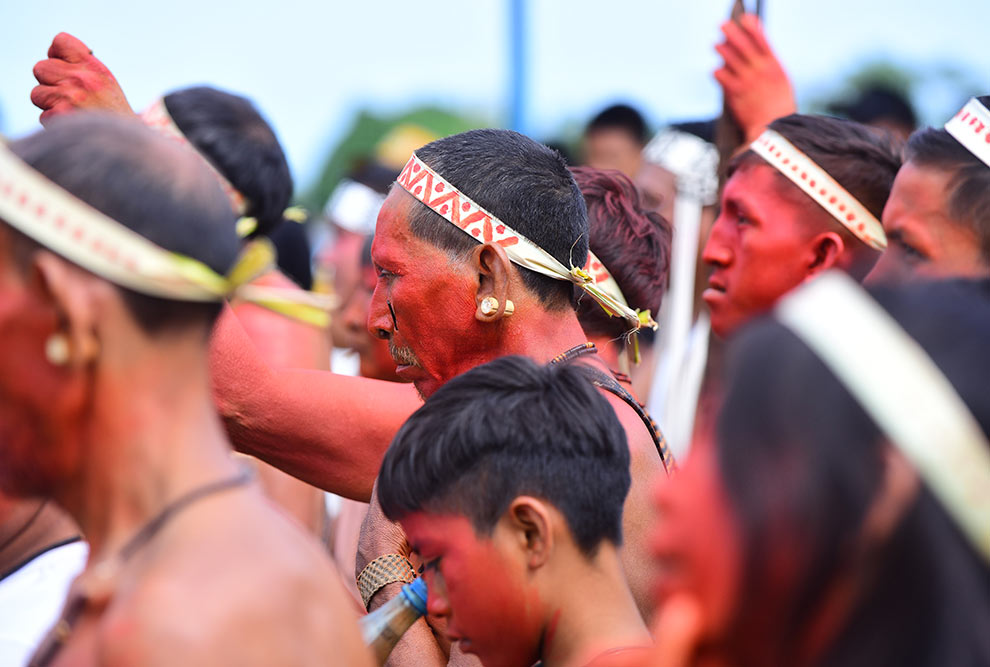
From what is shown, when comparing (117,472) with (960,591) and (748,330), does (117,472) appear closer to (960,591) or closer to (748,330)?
(748,330)

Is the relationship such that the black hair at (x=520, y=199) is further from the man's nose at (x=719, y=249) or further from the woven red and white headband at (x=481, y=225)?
the man's nose at (x=719, y=249)

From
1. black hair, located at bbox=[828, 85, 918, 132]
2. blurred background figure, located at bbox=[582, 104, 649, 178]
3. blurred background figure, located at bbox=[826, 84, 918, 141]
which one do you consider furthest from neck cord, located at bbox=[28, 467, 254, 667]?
blurred background figure, located at bbox=[582, 104, 649, 178]

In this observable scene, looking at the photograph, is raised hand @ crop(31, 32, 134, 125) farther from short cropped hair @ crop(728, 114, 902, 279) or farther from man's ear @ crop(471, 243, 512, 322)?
short cropped hair @ crop(728, 114, 902, 279)

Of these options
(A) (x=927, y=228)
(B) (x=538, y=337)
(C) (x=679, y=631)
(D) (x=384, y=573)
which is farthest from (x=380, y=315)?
(C) (x=679, y=631)

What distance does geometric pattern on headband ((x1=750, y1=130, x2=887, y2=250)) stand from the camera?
4.20 m

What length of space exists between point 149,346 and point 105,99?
4.55ft

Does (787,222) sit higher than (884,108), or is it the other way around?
(787,222)

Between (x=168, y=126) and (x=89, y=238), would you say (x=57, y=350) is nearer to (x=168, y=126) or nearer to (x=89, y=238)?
(x=89, y=238)

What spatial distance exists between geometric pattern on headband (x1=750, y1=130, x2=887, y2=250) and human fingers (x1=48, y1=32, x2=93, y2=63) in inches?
92.6

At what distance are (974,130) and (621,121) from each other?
21.0 ft

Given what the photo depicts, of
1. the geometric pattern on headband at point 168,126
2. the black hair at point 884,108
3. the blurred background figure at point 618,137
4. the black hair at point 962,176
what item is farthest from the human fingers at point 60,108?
the blurred background figure at point 618,137

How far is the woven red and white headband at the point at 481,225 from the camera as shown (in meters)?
3.28

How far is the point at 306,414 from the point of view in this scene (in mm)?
3520

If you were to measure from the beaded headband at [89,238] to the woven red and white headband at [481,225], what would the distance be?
4.91 feet
